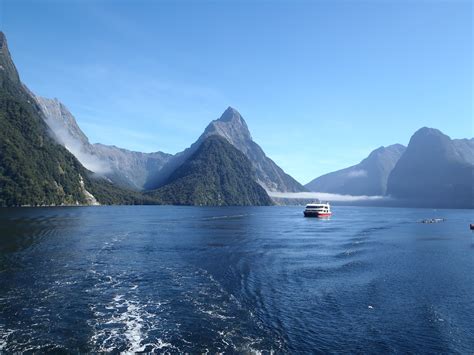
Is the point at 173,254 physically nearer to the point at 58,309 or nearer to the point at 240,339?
the point at 58,309

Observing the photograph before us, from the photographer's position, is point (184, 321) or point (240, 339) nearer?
point (240, 339)

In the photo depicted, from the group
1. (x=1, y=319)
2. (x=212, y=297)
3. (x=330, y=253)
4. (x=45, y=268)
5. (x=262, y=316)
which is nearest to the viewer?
(x=1, y=319)

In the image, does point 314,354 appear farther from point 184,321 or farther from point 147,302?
point 147,302

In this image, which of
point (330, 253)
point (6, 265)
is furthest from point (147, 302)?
point (330, 253)

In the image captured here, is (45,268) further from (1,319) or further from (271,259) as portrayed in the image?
(271,259)

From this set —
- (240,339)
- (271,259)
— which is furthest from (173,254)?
(240,339)

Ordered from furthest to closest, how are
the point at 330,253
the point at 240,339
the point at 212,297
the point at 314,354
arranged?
the point at 330,253
the point at 212,297
the point at 240,339
the point at 314,354

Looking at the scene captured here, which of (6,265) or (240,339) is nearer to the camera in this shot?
(240,339)

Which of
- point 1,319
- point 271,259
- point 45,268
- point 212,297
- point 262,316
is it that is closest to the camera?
point 1,319

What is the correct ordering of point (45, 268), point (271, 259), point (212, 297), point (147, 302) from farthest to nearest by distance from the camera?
1. point (271, 259)
2. point (45, 268)
3. point (212, 297)
4. point (147, 302)
